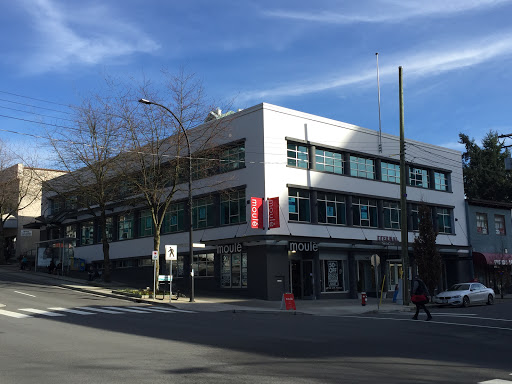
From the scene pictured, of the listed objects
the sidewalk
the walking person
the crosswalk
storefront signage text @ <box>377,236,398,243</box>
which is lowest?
the sidewalk

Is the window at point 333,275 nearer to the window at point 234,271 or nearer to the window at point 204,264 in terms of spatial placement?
the window at point 234,271

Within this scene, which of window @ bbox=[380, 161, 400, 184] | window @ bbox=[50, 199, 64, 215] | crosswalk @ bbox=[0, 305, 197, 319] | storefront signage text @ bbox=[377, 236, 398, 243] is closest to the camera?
crosswalk @ bbox=[0, 305, 197, 319]

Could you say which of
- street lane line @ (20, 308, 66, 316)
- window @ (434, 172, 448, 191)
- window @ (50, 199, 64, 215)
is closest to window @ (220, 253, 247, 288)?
street lane line @ (20, 308, 66, 316)

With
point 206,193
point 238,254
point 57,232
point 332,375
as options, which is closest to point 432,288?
point 238,254

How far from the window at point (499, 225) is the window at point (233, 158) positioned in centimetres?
2791

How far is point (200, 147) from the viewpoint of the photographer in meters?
32.2

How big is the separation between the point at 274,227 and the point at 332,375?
840 inches

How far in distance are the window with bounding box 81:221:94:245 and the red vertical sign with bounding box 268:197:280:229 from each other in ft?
79.1

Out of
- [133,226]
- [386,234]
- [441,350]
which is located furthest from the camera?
[133,226]

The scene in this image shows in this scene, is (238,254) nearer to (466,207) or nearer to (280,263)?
(280,263)

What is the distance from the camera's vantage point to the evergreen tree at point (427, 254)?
113 ft

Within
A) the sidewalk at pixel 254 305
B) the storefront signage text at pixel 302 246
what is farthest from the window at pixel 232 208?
the sidewalk at pixel 254 305

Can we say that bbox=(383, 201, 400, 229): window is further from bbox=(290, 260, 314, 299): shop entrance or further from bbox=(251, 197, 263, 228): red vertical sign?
bbox=(251, 197, 263, 228): red vertical sign

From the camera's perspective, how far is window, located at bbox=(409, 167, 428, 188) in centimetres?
4234
